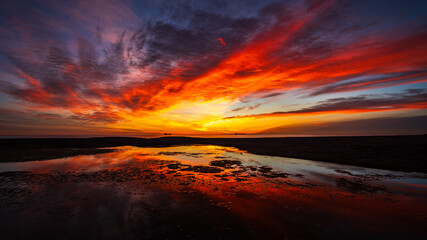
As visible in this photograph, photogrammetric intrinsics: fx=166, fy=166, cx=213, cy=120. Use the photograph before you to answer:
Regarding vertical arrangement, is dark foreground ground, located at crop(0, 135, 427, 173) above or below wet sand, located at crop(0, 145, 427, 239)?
above

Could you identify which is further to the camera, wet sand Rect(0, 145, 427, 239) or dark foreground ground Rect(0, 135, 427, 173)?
dark foreground ground Rect(0, 135, 427, 173)

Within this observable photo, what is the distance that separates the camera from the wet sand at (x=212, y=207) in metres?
7.82

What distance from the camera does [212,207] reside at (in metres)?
10.5

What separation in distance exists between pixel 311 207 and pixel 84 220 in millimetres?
13108

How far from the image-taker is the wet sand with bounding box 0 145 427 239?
7.82 metres

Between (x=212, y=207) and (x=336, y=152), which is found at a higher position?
(x=336, y=152)

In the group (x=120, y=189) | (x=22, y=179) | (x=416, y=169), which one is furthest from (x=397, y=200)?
(x=22, y=179)

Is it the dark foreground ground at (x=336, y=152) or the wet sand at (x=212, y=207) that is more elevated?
the dark foreground ground at (x=336, y=152)

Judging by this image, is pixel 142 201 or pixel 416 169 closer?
pixel 142 201

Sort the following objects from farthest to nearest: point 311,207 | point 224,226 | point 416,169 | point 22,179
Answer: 1. point 416,169
2. point 22,179
3. point 311,207
4. point 224,226

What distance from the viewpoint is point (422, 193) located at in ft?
41.5

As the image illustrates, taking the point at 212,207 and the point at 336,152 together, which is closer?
the point at 212,207

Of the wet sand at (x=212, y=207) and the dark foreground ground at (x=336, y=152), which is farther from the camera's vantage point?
the dark foreground ground at (x=336, y=152)

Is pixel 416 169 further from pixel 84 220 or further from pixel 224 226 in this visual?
pixel 84 220
